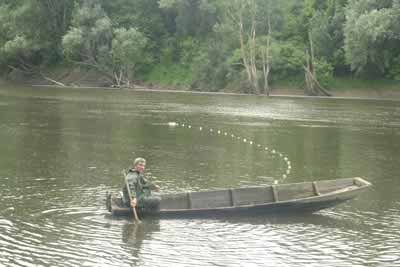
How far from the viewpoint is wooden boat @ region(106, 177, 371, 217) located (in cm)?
1920

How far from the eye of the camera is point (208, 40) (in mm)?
99875

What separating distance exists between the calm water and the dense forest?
Result: 28.5 m

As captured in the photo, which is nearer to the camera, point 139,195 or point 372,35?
point 139,195

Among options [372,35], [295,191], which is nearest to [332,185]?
[295,191]

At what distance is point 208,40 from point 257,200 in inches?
3196

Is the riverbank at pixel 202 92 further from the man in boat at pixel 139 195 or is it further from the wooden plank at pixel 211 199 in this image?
the man in boat at pixel 139 195

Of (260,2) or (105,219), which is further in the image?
(260,2)

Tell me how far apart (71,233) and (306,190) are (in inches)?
285

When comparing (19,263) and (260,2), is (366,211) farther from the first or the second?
(260,2)

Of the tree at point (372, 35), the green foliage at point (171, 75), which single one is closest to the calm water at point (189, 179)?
the tree at point (372, 35)

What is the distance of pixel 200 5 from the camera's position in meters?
99.1

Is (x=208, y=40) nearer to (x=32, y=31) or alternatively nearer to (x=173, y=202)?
(x=32, y=31)

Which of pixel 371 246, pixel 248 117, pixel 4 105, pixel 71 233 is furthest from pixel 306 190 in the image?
pixel 4 105

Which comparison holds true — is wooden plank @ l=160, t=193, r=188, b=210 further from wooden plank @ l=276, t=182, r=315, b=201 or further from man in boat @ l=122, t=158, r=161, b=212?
wooden plank @ l=276, t=182, r=315, b=201
